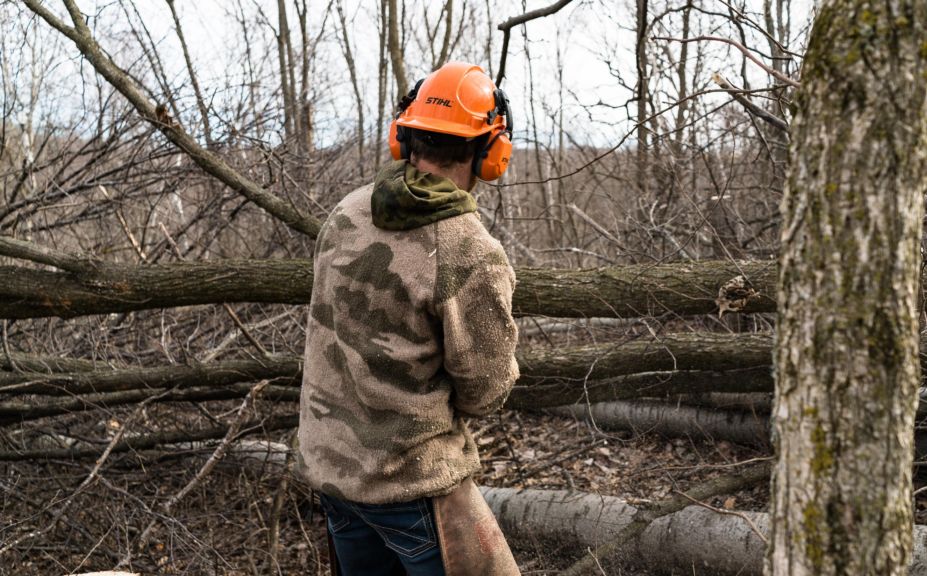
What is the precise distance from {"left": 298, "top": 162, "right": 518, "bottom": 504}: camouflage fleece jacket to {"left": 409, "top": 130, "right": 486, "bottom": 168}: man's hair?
100mm

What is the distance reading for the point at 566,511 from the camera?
424 cm

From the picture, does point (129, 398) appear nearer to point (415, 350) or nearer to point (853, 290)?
point (415, 350)

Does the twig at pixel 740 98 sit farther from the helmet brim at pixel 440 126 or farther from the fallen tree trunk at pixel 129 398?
the fallen tree trunk at pixel 129 398

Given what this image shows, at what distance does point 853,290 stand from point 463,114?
1369 mm

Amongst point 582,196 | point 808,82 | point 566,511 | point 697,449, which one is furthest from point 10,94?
point 582,196

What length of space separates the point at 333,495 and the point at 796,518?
4.39 ft

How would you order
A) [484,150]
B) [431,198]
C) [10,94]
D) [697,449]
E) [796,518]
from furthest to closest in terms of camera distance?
[10,94] < [697,449] < [484,150] < [431,198] < [796,518]

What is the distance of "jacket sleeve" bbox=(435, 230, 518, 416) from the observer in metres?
2.21

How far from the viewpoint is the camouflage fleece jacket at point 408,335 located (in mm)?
2227

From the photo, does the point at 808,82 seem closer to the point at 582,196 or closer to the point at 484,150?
the point at 484,150

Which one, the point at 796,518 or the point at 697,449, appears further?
the point at 697,449

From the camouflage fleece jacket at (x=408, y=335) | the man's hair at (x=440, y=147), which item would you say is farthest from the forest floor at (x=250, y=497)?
the man's hair at (x=440, y=147)

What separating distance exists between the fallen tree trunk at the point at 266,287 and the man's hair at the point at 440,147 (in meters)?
1.87

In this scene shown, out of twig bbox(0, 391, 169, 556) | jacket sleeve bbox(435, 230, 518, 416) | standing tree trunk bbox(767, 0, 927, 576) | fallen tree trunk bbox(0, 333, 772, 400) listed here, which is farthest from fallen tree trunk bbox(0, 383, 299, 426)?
standing tree trunk bbox(767, 0, 927, 576)
